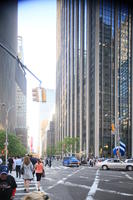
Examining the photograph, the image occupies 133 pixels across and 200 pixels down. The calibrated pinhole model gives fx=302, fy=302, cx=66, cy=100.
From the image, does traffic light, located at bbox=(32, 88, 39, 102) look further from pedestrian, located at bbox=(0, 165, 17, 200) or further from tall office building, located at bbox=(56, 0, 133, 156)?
tall office building, located at bbox=(56, 0, 133, 156)

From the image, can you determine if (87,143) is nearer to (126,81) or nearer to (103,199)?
(126,81)

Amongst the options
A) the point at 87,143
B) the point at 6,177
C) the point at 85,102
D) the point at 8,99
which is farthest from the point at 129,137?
the point at 6,177

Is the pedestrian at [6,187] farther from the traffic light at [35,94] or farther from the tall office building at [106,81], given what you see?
the tall office building at [106,81]

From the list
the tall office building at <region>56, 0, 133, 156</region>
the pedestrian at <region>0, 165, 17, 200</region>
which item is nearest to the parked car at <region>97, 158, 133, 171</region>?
the pedestrian at <region>0, 165, 17, 200</region>

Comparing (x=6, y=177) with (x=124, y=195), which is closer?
(x=6, y=177)

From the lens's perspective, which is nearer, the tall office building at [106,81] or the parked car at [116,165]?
the parked car at [116,165]

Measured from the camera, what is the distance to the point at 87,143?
3580 inches

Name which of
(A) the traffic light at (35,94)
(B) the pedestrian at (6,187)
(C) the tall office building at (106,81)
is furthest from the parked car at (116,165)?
(C) the tall office building at (106,81)

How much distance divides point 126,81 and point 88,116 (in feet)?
50.4

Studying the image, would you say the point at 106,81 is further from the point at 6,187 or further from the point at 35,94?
the point at 6,187

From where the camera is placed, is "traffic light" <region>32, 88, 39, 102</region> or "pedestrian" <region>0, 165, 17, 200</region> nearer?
"pedestrian" <region>0, 165, 17, 200</region>

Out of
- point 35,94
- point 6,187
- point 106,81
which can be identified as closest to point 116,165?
point 35,94

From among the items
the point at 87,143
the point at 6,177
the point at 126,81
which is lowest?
the point at 87,143

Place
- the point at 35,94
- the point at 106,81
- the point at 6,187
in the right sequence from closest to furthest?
the point at 6,187 → the point at 35,94 → the point at 106,81
